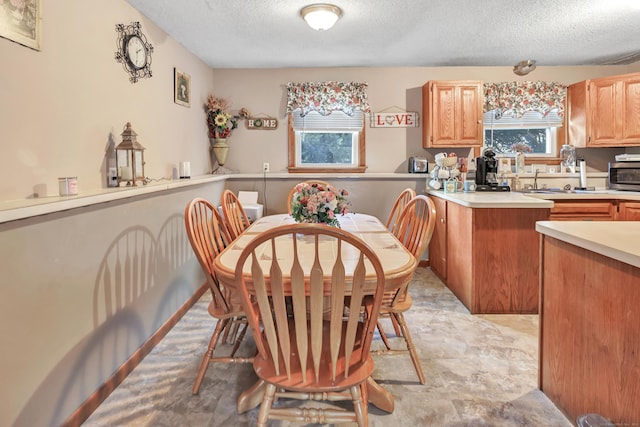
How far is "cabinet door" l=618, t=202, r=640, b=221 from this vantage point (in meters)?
3.67

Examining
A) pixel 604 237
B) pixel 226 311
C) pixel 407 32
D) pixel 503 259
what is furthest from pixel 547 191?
pixel 226 311

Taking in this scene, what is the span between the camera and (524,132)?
4.52 meters

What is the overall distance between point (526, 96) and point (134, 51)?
3.77 m

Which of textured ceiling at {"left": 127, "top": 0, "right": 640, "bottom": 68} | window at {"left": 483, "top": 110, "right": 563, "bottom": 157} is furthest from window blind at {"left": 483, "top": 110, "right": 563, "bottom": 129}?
textured ceiling at {"left": 127, "top": 0, "right": 640, "bottom": 68}

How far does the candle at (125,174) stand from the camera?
242 centimetres

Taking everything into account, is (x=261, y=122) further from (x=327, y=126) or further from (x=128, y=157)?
(x=128, y=157)

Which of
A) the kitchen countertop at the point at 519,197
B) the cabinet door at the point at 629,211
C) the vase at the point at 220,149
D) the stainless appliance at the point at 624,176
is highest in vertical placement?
the vase at the point at 220,149

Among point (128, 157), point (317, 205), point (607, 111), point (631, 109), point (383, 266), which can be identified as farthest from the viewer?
point (607, 111)

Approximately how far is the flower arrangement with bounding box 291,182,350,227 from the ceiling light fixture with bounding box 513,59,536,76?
2.96 metres

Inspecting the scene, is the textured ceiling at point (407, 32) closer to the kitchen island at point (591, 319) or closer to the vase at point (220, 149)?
the vase at point (220, 149)

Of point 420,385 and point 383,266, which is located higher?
point 383,266

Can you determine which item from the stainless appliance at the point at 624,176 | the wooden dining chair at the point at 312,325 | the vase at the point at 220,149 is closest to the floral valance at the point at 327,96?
the vase at the point at 220,149

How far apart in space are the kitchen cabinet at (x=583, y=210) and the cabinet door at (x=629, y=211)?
0.16ft

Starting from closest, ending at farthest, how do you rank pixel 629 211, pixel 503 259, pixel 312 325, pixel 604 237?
pixel 312 325
pixel 604 237
pixel 503 259
pixel 629 211
